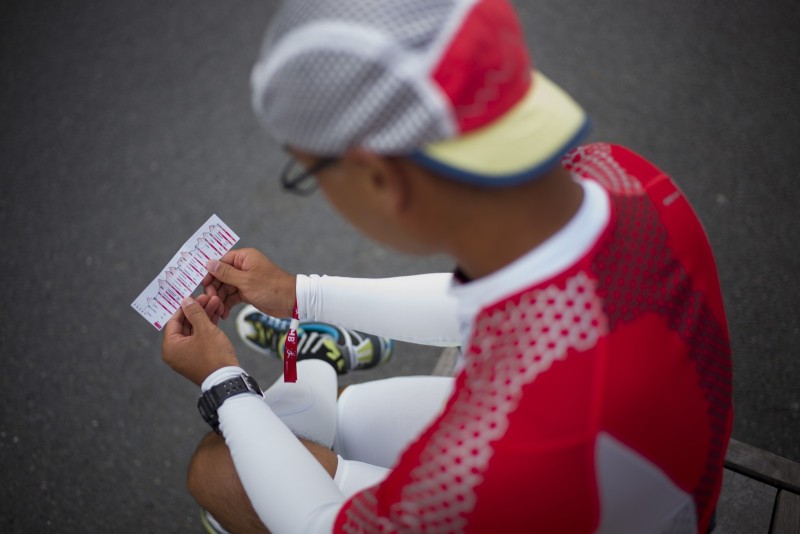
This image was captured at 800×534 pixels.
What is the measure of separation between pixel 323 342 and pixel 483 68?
1.11m

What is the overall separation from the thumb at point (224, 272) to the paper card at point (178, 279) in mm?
26

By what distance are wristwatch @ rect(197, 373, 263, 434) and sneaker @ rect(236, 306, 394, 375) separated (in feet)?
1.66

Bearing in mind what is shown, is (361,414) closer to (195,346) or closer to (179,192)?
(195,346)

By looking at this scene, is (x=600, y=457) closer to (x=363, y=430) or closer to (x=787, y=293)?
(x=363, y=430)

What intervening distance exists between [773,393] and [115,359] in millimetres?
1907

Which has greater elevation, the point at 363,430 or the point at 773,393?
the point at 363,430

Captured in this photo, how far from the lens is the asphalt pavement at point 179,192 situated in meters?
1.81

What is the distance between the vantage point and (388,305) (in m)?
1.28

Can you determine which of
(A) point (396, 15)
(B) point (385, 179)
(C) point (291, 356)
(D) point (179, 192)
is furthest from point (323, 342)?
(A) point (396, 15)

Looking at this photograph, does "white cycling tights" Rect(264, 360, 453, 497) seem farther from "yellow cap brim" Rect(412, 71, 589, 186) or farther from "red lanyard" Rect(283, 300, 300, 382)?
"yellow cap brim" Rect(412, 71, 589, 186)

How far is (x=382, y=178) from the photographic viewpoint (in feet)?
2.23

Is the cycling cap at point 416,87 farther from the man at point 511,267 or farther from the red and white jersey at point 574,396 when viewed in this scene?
the red and white jersey at point 574,396

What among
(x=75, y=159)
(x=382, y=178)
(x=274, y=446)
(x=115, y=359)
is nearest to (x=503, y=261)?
(x=382, y=178)

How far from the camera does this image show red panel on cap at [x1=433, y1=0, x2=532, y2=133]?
0.61 meters
